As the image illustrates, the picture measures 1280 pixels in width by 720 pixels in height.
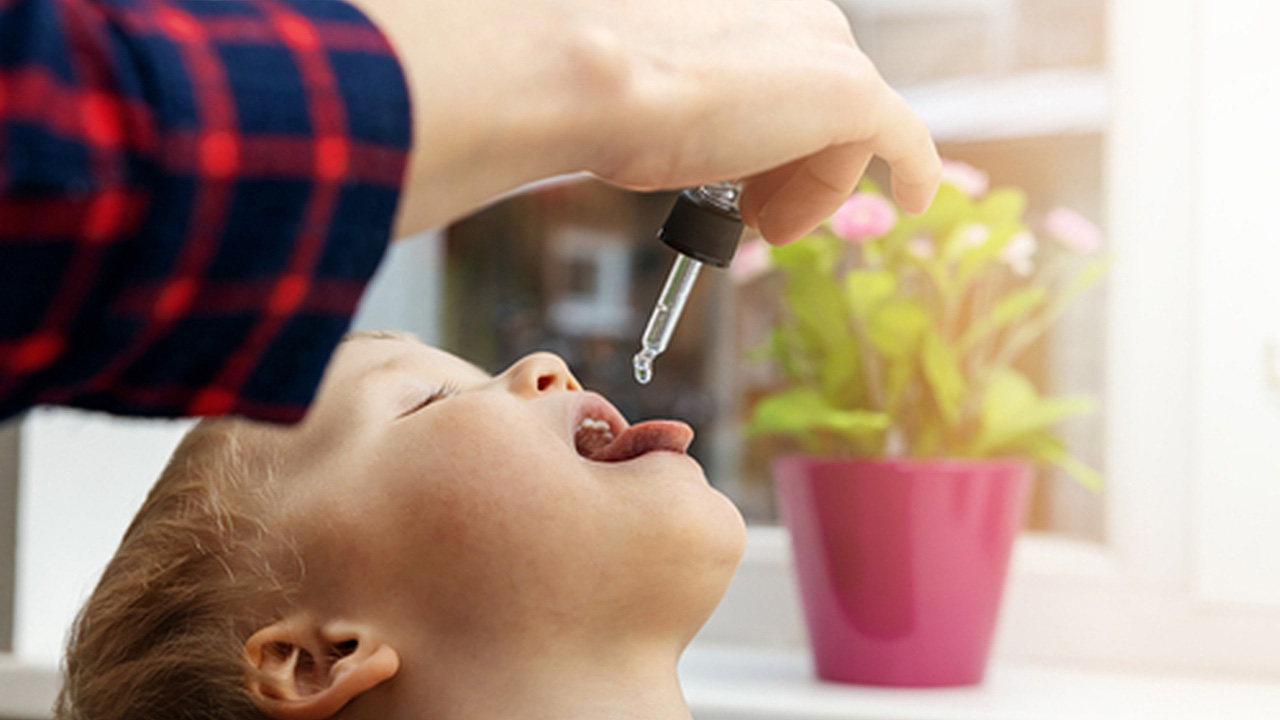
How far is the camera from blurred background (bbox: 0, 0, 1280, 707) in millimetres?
1192

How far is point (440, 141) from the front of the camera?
1.20 feet

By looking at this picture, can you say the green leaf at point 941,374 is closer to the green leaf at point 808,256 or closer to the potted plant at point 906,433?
the potted plant at point 906,433

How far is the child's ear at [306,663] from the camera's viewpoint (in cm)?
77

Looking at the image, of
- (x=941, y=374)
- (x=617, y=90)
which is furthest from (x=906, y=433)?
(x=617, y=90)

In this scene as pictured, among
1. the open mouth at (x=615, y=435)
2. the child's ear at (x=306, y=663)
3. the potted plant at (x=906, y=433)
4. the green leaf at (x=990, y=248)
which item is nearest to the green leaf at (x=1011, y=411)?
the potted plant at (x=906, y=433)

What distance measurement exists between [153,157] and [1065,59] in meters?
1.25

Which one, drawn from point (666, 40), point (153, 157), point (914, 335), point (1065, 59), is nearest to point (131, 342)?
point (153, 157)

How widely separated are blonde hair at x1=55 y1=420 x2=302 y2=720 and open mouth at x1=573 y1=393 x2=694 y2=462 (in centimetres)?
22

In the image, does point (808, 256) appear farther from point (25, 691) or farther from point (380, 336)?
point (25, 691)

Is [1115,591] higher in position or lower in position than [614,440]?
lower

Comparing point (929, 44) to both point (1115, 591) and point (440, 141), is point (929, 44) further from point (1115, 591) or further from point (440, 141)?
point (440, 141)

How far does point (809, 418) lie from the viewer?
1136 millimetres

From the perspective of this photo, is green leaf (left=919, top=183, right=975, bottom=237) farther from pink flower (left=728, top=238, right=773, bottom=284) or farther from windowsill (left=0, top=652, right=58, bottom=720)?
windowsill (left=0, top=652, right=58, bottom=720)

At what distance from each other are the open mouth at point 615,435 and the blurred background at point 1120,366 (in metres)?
0.56
